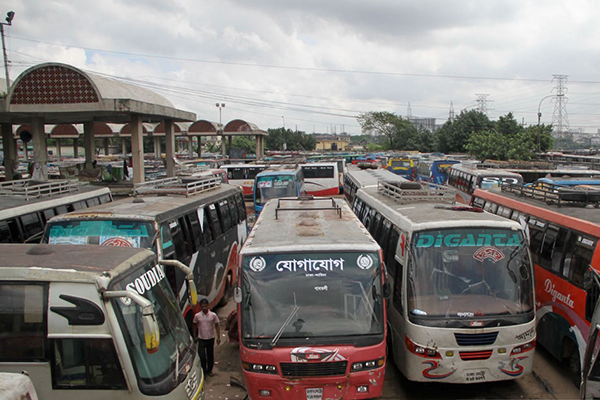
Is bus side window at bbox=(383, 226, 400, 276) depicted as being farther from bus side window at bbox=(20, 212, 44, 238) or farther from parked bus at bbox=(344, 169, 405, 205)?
parked bus at bbox=(344, 169, 405, 205)

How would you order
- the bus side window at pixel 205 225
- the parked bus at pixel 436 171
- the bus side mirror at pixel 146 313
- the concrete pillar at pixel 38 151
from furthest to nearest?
the parked bus at pixel 436 171, the concrete pillar at pixel 38 151, the bus side window at pixel 205 225, the bus side mirror at pixel 146 313

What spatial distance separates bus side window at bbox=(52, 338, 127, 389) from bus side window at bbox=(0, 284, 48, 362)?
0.16 meters

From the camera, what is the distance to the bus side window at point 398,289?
715 centimetres

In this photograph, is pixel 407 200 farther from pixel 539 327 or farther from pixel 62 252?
pixel 62 252

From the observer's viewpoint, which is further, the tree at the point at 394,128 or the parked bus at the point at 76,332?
the tree at the point at 394,128

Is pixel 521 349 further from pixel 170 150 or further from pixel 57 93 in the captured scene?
pixel 170 150

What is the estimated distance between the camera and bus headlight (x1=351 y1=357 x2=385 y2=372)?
233 inches

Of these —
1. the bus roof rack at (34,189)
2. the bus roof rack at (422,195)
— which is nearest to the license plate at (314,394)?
the bus roof rack at (422,195)

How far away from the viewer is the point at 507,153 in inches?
1722

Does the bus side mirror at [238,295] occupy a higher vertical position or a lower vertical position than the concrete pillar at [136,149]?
lower

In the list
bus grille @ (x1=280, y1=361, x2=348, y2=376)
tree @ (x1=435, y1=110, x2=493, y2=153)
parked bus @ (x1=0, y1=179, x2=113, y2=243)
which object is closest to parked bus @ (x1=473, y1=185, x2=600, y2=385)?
bus grille @ (x1=280, y1=361, x2=348, y2=376)

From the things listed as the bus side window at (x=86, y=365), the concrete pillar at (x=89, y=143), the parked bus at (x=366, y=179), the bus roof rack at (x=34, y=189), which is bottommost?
the bus side window at (x=86, y=365)

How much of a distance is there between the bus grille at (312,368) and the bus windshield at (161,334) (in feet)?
3.84

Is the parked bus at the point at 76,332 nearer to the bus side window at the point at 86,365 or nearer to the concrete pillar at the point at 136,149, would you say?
the bus side window at the point at 86,365
